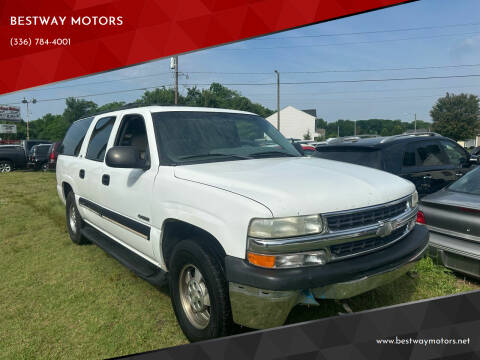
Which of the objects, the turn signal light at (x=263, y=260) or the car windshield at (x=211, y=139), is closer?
the turn signal light at (x=263, y=260)

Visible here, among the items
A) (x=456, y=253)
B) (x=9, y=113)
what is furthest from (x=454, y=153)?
(x=9, y=113)

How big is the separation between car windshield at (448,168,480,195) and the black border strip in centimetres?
330

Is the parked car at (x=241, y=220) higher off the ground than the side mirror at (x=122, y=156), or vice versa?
the side mirror at (x=122, y=156)

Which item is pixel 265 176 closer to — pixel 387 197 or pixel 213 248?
pixel 213 248

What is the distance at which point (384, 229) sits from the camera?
87.4 inches

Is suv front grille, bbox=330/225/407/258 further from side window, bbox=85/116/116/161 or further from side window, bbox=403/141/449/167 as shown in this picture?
side window, bbox=403/141/449/167

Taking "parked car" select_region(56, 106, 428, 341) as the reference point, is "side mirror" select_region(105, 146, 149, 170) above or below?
above

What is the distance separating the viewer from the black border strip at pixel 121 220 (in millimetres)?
3018

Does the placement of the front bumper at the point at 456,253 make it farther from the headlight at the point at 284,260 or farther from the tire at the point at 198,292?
the tire at the point at 198,292

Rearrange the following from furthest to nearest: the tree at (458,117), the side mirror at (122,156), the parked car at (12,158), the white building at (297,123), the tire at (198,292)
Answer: the white building at (297,123) → the tree at (458,117) → the parked car at (12,158) → the side mirror at (122,156) → the tire at (198,292)

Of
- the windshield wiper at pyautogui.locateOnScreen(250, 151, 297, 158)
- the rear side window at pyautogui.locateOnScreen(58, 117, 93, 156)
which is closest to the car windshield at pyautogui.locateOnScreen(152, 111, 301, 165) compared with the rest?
the windshield wiper at pyautogui.locateOnScreen(250, 151, 297, 158)

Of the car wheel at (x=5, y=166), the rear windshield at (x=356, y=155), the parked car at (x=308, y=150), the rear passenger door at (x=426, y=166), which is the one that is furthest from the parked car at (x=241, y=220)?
the car wheel at (x=5, y=166)

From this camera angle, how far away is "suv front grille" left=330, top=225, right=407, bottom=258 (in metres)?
2.05

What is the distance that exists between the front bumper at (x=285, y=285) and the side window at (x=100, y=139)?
8.65ft
